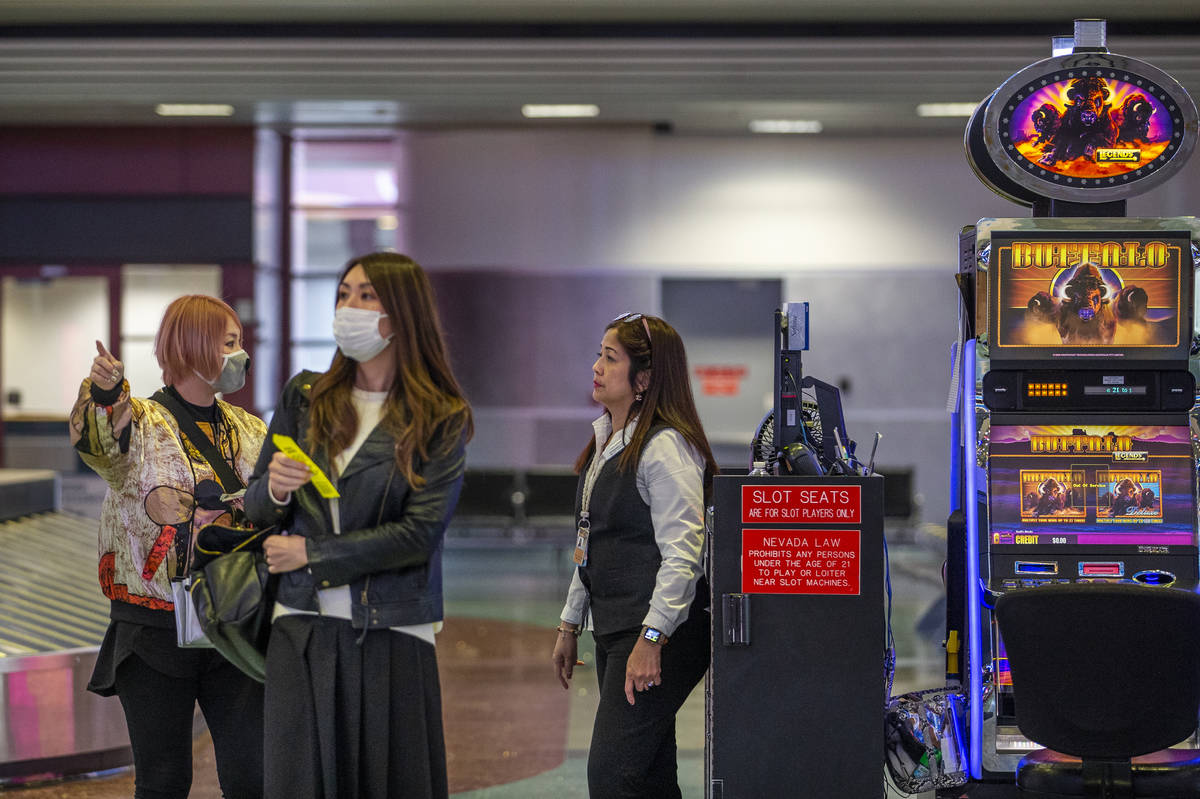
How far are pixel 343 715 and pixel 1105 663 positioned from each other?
1.73 m

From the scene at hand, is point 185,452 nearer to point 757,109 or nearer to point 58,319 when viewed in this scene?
point 757,109

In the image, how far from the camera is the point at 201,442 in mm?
3035

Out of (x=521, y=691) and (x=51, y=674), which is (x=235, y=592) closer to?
(x=51, y=674)

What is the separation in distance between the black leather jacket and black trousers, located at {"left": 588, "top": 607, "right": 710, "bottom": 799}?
674 millimetres

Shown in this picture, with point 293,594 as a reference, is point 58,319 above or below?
above

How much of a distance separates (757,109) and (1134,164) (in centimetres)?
634

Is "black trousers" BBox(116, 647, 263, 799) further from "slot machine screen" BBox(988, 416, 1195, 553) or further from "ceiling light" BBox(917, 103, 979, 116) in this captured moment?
"ceiling light" BBox(917, 103, 979, 116)

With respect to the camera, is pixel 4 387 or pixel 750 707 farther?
pixel 4 387

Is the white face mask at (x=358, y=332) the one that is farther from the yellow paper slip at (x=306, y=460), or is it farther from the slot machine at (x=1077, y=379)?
the slot machine at (x=1077, y=379)

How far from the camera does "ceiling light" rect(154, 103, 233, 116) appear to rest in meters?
9.58

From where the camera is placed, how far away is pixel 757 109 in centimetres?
946

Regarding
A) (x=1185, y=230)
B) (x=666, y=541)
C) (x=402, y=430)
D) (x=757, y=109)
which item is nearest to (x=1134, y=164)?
(x=1185, y=230)

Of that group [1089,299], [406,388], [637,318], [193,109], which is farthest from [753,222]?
[406,388]

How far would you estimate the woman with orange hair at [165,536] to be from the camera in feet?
9.29
